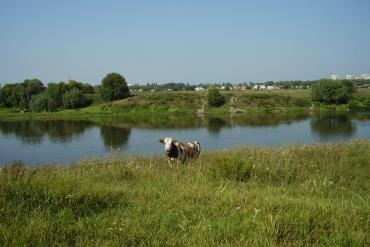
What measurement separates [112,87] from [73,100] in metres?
11.6

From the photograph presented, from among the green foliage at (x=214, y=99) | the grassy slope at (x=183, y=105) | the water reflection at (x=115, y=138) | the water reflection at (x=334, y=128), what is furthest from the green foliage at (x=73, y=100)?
the water reflection at (x=334, y=128)

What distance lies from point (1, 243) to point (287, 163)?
302 inches

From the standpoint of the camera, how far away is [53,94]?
368ft

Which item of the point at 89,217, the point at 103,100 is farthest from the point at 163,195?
the point at 103,100

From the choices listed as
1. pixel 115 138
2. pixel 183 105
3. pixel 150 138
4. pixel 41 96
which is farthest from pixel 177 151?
pixel 41 96

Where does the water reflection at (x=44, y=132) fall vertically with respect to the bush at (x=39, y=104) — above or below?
below

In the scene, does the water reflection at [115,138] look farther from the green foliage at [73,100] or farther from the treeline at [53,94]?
the treeline at [53,94]

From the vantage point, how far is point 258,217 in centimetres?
552

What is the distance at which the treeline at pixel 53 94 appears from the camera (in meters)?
111

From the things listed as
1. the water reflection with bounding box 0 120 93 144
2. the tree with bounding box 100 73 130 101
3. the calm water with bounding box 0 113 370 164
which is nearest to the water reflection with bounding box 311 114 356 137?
the calm water with bounding box 0 113 370 164

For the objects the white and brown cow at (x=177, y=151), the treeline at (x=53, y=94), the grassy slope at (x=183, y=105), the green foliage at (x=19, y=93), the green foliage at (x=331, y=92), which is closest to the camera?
the white and brown cow at (x=177, y=151)

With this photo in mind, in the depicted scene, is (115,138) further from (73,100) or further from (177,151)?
(73,100)

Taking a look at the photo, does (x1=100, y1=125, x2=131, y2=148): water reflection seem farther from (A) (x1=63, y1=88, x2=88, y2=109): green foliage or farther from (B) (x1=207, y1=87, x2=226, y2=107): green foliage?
(A) (x1=63, y1=88, x2=88, y2=109): green foliage

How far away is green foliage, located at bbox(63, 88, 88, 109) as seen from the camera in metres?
111
